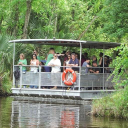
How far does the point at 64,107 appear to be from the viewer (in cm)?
1995

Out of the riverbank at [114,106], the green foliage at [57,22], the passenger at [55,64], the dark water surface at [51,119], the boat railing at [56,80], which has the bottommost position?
the dark water surface at [51,119]

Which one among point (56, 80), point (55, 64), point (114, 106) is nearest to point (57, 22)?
point (55, 64)

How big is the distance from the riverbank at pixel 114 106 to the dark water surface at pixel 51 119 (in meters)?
0.31

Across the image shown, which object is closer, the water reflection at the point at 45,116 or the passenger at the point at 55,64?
the water reflection at the point at 45,116

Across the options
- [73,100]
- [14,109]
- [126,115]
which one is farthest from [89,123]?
[73,100]

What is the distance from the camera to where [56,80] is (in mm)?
22859

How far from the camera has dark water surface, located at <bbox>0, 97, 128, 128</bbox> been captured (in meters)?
13.8

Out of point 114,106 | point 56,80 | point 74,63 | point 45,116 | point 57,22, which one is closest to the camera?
point 114,106

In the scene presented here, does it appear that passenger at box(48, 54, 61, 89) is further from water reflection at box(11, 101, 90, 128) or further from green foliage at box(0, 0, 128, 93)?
green foliage at box(0, 0, 128, 93)

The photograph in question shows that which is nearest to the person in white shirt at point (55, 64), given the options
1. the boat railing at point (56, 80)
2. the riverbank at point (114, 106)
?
the boat railing at point (56, 80)

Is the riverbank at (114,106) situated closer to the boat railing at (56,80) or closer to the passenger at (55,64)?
the boat railing at (56,80)

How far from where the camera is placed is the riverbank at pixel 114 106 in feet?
50.1

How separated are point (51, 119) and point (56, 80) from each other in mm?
7588

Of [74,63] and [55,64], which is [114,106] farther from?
[55,64]
